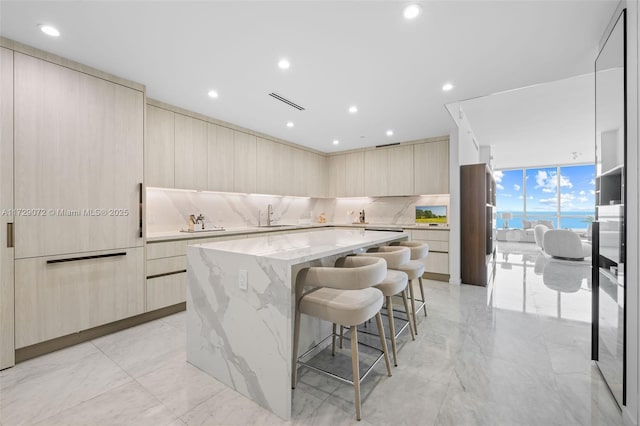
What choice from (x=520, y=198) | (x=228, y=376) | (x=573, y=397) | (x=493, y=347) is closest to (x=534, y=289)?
(x=493, y=347)

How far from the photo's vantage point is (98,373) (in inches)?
81.4

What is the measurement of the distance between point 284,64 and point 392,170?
3.52 metres

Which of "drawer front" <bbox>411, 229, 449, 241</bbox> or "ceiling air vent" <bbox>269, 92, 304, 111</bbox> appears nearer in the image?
"ceiling air vent" <bbox>269, 92, 304, 111</bbox>

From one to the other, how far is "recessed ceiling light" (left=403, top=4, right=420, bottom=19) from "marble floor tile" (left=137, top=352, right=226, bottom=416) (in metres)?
2.88

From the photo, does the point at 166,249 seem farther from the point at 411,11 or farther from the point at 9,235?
the point at 411,11

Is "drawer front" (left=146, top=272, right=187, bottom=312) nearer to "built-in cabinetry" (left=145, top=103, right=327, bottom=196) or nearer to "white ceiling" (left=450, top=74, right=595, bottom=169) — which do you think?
"built-in cabinetry" (left=145, top=103, right=327, bottom=196)

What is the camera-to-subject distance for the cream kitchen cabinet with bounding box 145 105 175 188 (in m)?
3.37

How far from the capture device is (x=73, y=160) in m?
2.49

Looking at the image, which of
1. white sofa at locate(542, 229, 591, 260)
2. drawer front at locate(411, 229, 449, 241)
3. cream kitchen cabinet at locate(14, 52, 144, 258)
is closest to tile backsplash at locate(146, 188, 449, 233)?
drawer front at locate(411, 229, 449, 241)

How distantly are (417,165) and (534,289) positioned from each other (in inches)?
108

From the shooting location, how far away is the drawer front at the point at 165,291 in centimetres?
302

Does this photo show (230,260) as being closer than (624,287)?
No

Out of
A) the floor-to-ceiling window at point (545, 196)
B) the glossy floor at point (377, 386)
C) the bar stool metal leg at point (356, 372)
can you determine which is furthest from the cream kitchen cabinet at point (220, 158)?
the floor-to-ceiling window at point (545, 196)

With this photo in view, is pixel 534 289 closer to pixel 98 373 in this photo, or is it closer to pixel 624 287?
pixel 624 287
